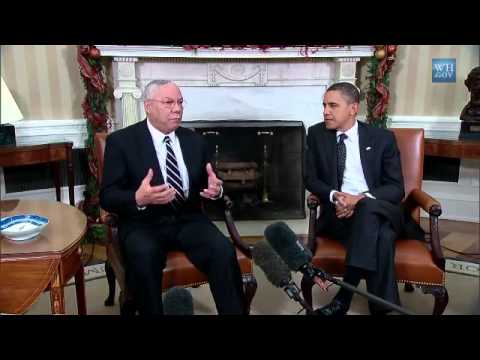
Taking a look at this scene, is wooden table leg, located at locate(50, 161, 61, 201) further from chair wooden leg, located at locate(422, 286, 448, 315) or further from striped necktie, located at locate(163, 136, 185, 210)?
chair wooden leg, located at locate(422, 286, 448, 315)

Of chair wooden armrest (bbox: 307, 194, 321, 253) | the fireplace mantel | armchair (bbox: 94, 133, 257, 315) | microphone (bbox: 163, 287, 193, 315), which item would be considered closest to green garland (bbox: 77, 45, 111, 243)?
the fireplace mantel

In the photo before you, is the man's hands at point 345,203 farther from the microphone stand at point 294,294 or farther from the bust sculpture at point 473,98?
the bust sculpture at point 473,98

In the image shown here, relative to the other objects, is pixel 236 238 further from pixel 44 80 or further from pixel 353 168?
pixel 44 80

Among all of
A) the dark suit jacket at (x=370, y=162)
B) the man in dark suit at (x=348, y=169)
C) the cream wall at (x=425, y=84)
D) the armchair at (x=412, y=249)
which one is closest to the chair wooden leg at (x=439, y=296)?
the armchair at (x=412, y=249)

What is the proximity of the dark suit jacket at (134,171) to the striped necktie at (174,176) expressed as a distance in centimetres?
3

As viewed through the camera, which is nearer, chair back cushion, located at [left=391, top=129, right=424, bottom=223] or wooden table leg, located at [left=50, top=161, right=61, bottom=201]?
chair back cushion, located at [left=391, top=129, right=424, bottom=223]

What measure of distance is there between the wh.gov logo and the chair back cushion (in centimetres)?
123

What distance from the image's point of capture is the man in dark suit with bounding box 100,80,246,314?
66.6 inches

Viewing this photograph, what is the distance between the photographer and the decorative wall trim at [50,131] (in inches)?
117

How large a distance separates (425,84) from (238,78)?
1296mm

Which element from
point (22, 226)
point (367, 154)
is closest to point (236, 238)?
point (367, 154)

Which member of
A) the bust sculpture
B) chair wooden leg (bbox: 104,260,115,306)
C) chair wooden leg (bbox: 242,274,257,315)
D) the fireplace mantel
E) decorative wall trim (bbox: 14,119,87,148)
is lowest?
chair wooden leg (bbox: 104,260,115,306)

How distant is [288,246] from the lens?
34.2 inches
